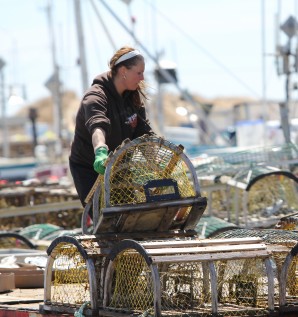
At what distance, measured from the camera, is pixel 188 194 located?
24.9 ft

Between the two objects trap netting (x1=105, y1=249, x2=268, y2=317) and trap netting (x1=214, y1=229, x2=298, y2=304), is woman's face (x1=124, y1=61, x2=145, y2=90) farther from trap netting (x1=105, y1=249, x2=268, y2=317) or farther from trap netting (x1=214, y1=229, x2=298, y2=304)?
trap netting (x1=105, y1=249, x2=268, y2=317)

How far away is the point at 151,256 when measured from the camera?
6.30 meters

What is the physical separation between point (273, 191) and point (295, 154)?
51.6 inches

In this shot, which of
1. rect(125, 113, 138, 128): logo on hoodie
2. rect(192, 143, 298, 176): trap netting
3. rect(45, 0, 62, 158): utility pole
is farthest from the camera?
rect(45, 0, 62, 158): utility pole

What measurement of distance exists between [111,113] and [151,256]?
1717mm

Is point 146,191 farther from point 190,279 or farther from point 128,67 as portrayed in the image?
point 128,67

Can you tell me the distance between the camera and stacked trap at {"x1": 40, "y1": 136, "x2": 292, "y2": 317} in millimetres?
6570

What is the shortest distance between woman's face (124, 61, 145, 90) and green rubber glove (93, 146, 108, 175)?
2.38 feet

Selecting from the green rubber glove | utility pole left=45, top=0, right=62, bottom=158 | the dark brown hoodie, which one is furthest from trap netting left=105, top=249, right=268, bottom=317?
utility pole left=45, top=0, right=62, bottom=158

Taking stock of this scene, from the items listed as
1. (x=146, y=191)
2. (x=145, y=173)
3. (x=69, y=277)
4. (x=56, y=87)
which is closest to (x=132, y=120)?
(x=145, y=173)

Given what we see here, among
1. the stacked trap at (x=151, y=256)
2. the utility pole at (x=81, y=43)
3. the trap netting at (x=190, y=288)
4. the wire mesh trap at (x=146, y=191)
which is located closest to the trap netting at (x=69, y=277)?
the stacked trap at (x=151, y=256)

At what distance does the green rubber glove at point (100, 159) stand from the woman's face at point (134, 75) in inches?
28.5

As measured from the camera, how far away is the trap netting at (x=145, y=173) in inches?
282

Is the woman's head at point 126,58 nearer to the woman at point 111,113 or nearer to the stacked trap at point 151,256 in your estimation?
the woman at point 111,113
